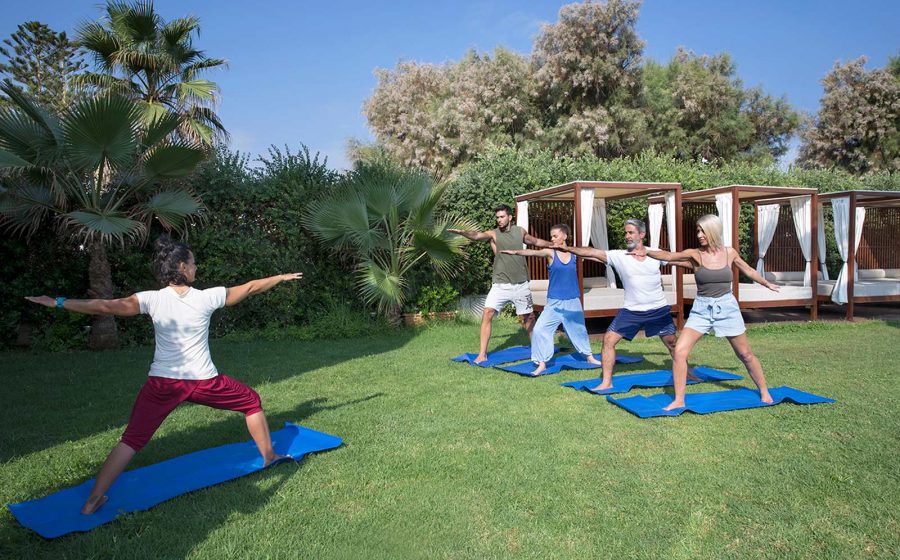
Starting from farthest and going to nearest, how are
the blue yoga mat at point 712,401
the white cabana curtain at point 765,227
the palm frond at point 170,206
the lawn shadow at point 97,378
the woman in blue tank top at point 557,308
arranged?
the white cabana curtain at point 765,227, the palm frond at point 170,206, the woman in blue tank top at point 557,308, the blue yoga mat at point 712,401, the lawn shadow at point 97,378

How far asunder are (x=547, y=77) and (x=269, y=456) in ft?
78.7

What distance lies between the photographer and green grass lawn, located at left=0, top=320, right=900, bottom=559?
3.12 m

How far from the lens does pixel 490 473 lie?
13.2 feet

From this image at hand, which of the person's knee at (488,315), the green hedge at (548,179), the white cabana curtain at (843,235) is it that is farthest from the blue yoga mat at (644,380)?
the white cabana curtain at (843,235)

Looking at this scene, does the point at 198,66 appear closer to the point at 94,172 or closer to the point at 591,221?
the point at 94,172

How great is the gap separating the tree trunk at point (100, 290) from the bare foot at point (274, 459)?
21.1 feet

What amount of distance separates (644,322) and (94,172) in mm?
7896

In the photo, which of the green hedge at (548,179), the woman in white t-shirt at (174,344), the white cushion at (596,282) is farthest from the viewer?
the white cushion at (596,282)

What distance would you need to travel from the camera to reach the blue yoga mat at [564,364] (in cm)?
738

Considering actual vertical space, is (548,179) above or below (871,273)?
above

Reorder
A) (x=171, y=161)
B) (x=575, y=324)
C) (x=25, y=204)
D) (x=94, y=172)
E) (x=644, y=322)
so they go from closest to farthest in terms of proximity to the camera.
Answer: (x=644, y=322) → (x=575, y=324) → (x=25, y=204) → (x=171, y=161) → (x=94, y=172)

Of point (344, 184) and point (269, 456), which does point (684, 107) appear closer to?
point (344, 184)

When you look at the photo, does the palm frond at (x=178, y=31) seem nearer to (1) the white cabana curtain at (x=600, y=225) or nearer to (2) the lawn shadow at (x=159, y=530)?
(1) the white cabana curtain at (x=600, y=225)

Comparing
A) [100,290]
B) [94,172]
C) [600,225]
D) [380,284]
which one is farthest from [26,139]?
[600,225]
